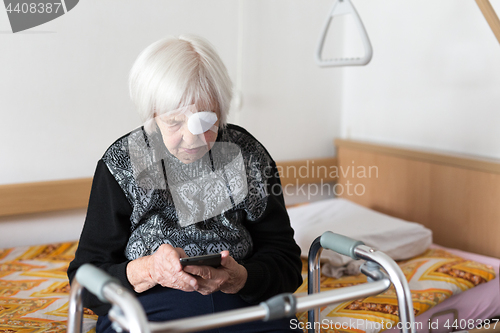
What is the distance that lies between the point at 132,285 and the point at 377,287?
51 cm

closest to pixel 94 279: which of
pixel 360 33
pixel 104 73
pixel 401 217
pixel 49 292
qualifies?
pixel 49 292

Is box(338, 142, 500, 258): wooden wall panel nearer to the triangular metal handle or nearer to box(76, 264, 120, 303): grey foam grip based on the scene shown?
the triangular metal handle

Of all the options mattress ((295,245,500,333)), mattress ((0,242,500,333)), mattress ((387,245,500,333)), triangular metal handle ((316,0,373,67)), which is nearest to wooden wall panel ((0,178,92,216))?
mattress ((0,242,500,333))

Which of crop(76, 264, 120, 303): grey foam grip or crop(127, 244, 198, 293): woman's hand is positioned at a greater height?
crop(76, 264, 120, 303): grey foam grip

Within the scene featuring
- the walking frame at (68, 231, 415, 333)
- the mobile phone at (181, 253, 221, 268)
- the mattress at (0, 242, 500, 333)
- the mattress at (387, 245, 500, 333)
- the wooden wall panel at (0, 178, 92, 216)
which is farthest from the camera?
the wooden wall panel at (0, 178, 92, 216)

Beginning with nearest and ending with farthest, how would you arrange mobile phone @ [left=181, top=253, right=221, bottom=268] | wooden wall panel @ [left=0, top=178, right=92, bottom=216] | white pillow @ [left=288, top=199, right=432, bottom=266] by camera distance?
1. mobile phone @ [left=181, top=253, right=221, bottom=268]
2. white pillow @ [left=288, top=199, right=432, bottom=266]
3. wooden wall panel @ [left=0, top=178, right=92, bottom=216]

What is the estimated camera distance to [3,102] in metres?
1.69

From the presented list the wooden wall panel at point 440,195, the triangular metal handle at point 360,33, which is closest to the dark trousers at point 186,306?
the triangular metal handle at point 360,33

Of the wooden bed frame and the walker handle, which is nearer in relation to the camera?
the walker handle

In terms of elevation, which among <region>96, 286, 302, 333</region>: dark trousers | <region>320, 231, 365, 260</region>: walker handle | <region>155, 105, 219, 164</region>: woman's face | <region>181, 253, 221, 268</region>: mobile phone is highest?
<region>155, 105, 219, 164</region>: woman's face

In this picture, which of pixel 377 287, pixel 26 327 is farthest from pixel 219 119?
pixel 26 327

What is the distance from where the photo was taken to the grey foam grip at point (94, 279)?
655 millimetres

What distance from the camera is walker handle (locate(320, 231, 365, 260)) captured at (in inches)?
34.5

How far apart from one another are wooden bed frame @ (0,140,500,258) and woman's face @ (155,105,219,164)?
931 mm
